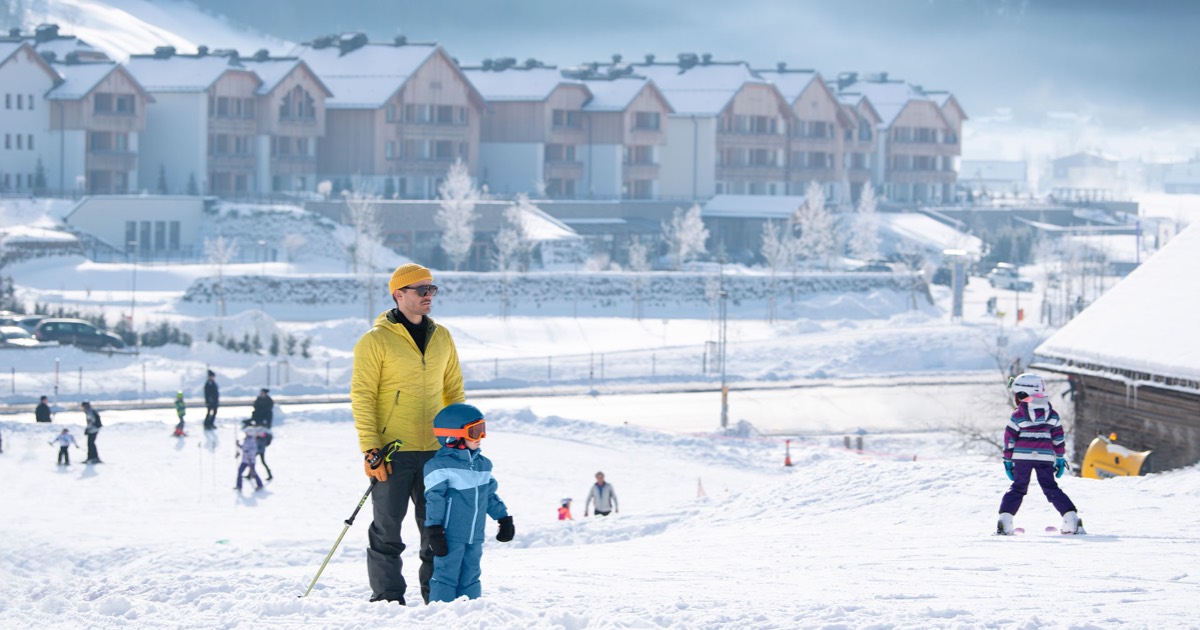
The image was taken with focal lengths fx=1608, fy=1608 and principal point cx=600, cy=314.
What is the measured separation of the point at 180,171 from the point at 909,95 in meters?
52.8

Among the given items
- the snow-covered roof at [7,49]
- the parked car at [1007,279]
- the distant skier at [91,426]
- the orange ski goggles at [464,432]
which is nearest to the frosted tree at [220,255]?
the snow-covered roof at [7,49]

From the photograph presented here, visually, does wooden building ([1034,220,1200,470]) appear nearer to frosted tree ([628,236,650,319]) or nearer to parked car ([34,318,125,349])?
parked car ([34,318,125,349])

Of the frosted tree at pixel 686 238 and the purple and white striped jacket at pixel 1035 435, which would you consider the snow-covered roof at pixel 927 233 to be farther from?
the purple and white striped jacket at pixel 1035 435

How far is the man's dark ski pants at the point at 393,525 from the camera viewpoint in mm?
10602

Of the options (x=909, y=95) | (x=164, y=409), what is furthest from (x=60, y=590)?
(x=909, y=95)

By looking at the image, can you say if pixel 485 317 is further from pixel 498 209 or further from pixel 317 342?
pixel 498 209

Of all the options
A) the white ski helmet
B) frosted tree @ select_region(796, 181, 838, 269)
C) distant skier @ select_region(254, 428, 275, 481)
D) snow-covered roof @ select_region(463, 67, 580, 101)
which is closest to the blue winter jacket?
the white ski helmet

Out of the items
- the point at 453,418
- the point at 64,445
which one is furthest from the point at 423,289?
the point at 64,445

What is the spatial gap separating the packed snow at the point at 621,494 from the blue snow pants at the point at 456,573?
A: 267mm

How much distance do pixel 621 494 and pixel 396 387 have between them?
52.5 ft

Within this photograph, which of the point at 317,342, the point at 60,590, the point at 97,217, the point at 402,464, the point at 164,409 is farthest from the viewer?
the point at 97,217

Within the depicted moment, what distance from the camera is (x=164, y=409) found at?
37438 mm

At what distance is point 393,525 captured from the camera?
418 inches

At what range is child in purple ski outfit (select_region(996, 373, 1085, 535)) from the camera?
13.4 m
